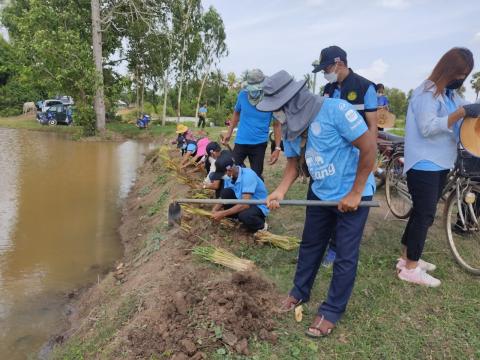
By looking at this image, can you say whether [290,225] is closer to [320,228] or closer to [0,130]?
[320,228]

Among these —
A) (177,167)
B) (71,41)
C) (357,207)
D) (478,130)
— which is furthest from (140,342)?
(71,41)

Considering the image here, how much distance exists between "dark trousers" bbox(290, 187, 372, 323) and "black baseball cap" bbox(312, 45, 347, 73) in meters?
1.06

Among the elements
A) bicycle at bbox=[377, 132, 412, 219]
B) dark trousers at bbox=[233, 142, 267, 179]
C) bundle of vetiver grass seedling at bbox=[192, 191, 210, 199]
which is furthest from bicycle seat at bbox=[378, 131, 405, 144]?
bundle of vetiver grass seedling at bbox=[192, 191, 210, 199]

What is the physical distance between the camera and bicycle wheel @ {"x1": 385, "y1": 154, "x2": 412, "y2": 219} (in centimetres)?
462

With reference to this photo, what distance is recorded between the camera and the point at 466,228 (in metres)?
3.63

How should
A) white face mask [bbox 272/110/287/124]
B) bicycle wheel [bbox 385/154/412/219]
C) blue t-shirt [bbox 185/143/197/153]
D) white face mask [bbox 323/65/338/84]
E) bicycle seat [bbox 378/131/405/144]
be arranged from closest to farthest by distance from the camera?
white face mask [bbox 272/110/287/124]
white face mask [bbox 323/65/338/84]
bicycle wheel [bbox 385/154/412/219]
bicycle seat [bbox 378/131/405/144]
blue t-shirt [bbox 185/143/197/153]

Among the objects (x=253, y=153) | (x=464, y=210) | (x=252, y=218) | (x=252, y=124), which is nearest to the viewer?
(x=464, y=210)

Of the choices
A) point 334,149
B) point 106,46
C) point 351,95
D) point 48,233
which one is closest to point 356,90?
point 351,95

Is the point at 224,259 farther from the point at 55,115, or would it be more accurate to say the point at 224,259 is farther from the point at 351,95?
the point at 55,115

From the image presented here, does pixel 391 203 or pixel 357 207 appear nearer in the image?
pixel 357 207

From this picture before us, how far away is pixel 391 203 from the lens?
496cm

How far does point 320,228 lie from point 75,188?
25.5ft

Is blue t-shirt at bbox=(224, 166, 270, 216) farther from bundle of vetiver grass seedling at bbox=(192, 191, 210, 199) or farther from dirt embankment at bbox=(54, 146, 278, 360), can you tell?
bundle of vetiver grass seedling at bbox=(192, 191, 210, 199)

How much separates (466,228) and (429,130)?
1369mm
